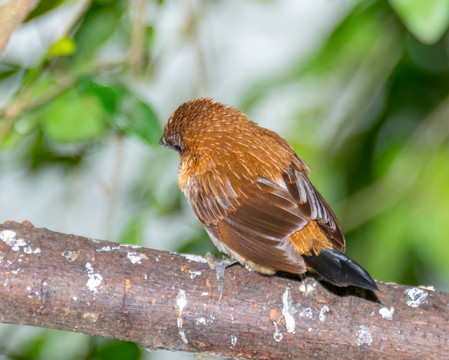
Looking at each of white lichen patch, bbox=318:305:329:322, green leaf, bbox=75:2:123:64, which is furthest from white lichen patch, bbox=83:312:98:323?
green leaf, bbox=75:2:123:64

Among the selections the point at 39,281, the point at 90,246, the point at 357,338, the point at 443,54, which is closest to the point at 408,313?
the point at 357,338

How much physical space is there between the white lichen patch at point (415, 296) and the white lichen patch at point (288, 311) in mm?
379

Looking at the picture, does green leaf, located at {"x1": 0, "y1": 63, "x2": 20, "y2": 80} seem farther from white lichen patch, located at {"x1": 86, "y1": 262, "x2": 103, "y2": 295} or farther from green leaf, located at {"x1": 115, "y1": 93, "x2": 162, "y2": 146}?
white lichen patch, located at {"x1": 86, "y1": 262, "x2": 103, "y2": 295}

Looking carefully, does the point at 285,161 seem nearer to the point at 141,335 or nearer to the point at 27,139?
the point at 141,335

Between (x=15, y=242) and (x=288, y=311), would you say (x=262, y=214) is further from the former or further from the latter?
(x=15, y=242)

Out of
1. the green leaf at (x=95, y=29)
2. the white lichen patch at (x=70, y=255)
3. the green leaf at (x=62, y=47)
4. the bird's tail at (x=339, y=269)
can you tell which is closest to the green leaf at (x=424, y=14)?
the bird's tail at (x=339, y=269)

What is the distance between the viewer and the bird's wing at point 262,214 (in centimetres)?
184

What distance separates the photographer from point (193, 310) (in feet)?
6.06

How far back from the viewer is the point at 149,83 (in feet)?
10.3

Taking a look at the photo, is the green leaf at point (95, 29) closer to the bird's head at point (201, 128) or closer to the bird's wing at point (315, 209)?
the bird's head at point (201, 128)

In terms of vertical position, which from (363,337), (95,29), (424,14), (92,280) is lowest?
(363,337)

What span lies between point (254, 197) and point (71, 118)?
Answer: 831 millimetres

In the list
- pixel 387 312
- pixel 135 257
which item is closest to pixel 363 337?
pixel 387 312

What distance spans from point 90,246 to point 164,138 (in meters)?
0.67
